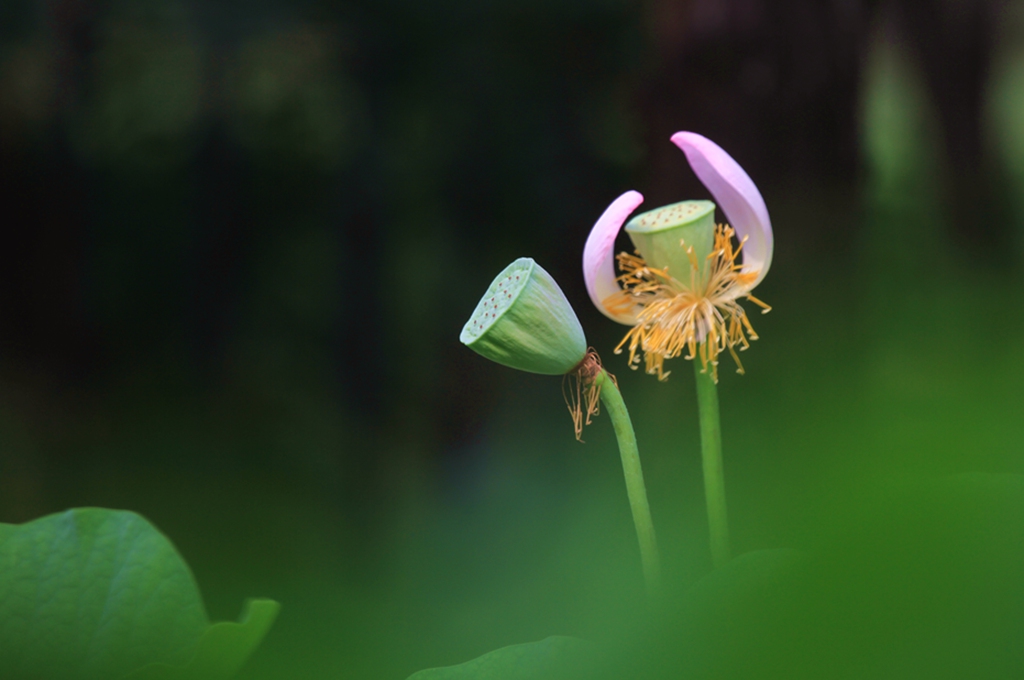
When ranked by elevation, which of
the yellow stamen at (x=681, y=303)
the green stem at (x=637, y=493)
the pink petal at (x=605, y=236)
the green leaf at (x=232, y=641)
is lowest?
the green leaf at (x=232, y=641)

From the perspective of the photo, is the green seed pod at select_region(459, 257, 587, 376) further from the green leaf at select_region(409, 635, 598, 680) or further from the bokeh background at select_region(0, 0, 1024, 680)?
the bokeh background at select_region(0, 0, 1024, 680)

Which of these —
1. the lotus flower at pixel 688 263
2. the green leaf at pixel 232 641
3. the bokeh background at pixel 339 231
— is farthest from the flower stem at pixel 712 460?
the bokeh background at pixel 339 231

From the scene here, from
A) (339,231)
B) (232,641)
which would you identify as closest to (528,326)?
(232,641)

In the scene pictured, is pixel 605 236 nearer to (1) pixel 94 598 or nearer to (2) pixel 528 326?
(2) pixel 528 326

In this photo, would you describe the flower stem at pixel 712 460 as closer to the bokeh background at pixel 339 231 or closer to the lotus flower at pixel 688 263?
the lotus flower at pixel 688 263

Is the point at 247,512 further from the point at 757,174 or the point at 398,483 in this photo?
the point at 757,174

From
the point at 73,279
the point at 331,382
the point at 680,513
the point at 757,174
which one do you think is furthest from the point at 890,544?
the point at 73,279
